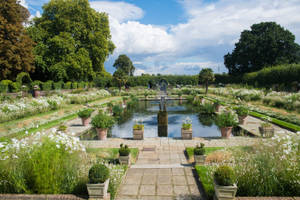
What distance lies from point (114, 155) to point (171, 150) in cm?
198

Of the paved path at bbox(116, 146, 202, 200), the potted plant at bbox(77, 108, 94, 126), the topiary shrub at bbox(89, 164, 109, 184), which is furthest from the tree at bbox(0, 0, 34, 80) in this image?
the topiary shrub at bbox(89, 164, 109, 184)

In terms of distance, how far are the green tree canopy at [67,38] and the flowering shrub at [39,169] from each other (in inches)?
914

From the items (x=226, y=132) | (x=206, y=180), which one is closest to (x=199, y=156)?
(x=206, y=180)

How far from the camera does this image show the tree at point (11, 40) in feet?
61.3

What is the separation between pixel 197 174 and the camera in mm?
4613

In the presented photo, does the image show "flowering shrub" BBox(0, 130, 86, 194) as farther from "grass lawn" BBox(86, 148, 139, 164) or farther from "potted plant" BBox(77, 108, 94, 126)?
"potted plant" BBox(77, 108, 94, 126)

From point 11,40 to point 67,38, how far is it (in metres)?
6.79

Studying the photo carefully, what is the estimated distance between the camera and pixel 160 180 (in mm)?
4258

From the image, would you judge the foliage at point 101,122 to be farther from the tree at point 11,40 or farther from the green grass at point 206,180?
the tree at point 11,40

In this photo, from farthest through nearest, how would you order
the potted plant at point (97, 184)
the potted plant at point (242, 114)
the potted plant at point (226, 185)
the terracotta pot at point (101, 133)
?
the potted plant at point (242, 114), the terracotta pot at point (101, 133), the potted plant at point (97, 184), the potted plant at point (226, 185)

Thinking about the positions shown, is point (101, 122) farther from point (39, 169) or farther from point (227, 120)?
point (227, 120)

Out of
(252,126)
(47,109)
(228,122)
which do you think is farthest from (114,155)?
(47,109)

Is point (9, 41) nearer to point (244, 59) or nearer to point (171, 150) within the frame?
point (171, 150)

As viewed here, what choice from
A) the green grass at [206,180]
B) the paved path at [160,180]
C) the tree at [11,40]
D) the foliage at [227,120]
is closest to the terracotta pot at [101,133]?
the paved path at [160,180]
